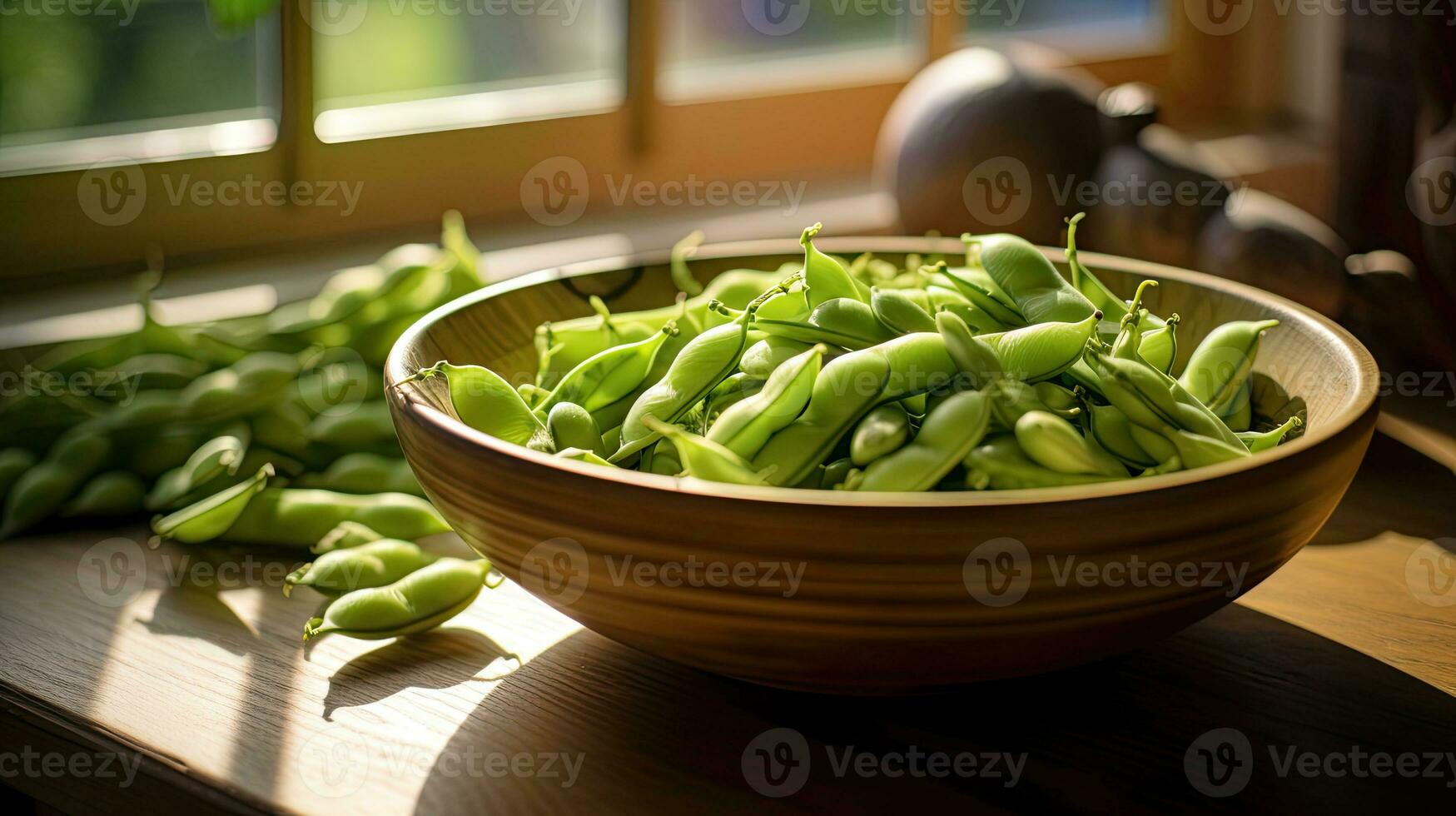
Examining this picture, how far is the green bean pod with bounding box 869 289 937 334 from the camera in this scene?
702mm

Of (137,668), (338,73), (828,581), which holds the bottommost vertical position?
(137,668)

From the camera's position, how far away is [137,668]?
741mm

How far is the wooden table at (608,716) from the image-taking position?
61 centimetres

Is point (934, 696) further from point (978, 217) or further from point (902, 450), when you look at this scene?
point (978, 217)

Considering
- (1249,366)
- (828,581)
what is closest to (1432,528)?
(1249,366)

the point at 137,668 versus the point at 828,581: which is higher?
the point at 828,581

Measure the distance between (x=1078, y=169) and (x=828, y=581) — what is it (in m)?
0.98

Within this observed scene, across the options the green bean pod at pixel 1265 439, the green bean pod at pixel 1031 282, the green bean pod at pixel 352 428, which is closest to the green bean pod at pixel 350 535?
the green bean pod at pixel 352 428

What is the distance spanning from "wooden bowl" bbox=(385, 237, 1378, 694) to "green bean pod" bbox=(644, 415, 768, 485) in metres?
0.04

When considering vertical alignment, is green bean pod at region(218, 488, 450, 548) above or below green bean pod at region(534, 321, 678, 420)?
below

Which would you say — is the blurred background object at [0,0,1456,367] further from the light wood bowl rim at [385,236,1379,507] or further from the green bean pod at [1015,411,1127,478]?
the green bean pod at [1015,411,1127,478]

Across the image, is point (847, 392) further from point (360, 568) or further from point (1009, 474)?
point (360, 568)

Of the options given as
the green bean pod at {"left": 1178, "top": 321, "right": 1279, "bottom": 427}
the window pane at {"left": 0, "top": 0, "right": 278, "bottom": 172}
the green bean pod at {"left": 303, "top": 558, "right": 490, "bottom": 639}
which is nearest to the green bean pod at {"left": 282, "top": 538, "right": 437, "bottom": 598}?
the green bean pod at {"left": 303, "top": 558, "right": 490, "bottom": 639}

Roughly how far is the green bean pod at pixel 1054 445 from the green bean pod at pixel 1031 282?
0.13 m
